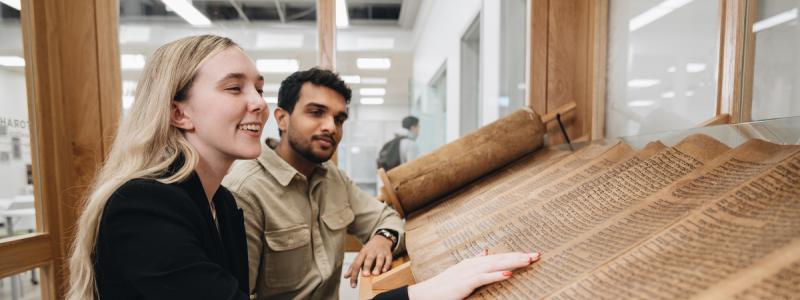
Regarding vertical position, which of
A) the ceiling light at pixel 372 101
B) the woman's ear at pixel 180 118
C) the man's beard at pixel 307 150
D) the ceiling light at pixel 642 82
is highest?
the ceiling light at pixel 642 82

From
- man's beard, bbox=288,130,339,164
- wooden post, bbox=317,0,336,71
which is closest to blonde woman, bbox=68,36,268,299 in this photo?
man's beard, bbox=288,130,339,164

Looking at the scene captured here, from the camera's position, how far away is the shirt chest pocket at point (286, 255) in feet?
4.75

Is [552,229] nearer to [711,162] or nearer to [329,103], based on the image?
[711,162]

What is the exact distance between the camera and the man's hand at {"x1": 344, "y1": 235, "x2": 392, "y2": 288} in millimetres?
1255

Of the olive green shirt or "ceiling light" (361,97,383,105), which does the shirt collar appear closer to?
the olive green shirt

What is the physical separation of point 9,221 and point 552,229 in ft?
7.47

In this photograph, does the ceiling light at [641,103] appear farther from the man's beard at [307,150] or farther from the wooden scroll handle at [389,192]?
the man's beard at [307,150]

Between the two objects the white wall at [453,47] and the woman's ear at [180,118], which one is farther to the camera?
the white wall at [453,47]

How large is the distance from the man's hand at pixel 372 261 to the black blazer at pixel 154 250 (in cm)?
47

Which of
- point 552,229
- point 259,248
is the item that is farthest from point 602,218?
point 259,248

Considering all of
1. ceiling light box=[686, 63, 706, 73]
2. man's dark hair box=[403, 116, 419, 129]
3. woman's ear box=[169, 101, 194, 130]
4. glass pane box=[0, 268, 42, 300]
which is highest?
ceiling light box=[686, 63, 706, 73]

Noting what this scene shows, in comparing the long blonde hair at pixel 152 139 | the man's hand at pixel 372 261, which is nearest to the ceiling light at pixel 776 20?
the man's hand at pixel 372 261

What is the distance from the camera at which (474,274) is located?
0.75 meters

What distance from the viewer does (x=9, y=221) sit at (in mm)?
1830
